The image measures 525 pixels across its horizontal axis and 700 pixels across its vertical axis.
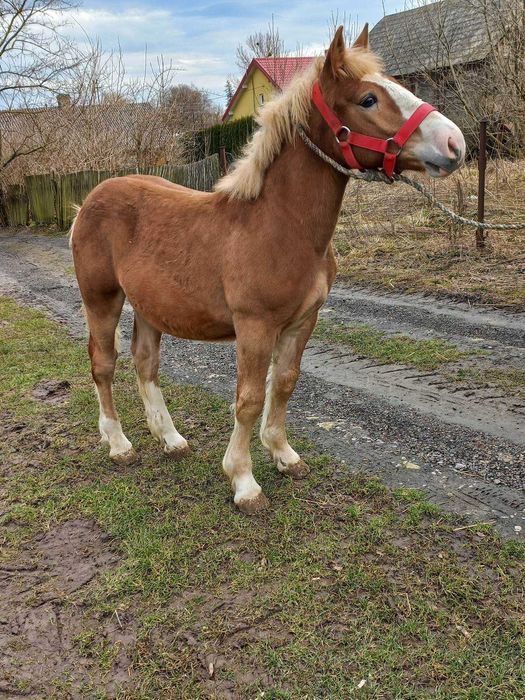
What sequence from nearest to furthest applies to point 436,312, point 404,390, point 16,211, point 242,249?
1. point 242,249
2. point 404,390
3. point 436,312
4. point 16,211

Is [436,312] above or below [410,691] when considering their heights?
above

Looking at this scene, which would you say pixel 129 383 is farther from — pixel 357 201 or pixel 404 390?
pixel 357 201

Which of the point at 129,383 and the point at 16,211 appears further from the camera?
the point at 16,211

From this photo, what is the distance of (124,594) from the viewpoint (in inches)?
94.0

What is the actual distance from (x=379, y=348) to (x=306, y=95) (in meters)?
3.11

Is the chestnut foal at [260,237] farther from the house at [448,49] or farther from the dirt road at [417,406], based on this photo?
the house at [448,49]

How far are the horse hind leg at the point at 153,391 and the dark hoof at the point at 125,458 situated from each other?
193mm

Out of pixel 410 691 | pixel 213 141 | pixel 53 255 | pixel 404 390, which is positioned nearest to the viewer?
pixel 410 691

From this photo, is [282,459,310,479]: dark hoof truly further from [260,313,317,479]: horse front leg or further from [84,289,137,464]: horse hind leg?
[84,289,137,464]: horse hind leg

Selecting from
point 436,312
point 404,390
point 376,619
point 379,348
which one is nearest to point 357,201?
point 436,312

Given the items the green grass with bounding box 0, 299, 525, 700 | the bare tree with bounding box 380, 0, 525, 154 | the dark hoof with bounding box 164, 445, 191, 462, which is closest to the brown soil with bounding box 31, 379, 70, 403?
the green grass with bounding box 0, 299, 525, 700

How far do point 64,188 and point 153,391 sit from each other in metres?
15.9

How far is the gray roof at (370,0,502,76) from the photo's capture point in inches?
414

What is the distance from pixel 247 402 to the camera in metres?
2.80
